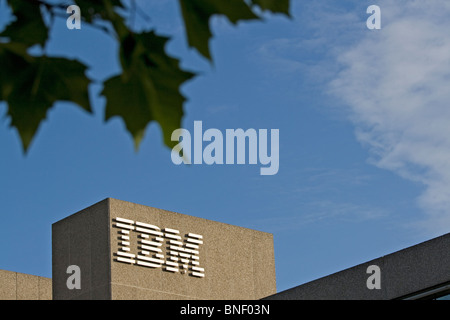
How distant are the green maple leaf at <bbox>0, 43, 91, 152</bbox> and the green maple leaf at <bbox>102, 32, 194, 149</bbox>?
0.11m

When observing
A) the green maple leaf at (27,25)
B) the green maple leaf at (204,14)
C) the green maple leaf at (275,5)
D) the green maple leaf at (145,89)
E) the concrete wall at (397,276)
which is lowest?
the green maple leaf at (145,89)

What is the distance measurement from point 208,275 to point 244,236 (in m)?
2.52

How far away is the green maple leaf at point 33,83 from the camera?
167 cm

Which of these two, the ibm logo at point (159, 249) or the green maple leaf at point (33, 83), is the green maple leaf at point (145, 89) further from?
the ibm logo at point (159, 249)

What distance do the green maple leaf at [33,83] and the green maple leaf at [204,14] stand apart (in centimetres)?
27

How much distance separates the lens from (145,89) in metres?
1.57

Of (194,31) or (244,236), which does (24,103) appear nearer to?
(194,31)

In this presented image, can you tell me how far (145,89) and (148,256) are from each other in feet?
77.5

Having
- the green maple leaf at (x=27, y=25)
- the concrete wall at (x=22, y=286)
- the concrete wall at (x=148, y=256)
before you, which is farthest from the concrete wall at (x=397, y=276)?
the green maple leaf at (x=27, y=25)

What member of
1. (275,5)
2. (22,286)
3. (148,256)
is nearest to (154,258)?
(148,256)

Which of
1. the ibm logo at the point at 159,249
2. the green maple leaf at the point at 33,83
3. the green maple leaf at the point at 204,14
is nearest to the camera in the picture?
the green maple leaf at the point at 204,14

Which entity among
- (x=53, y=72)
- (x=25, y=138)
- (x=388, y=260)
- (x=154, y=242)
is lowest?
(x=25, y=138)
